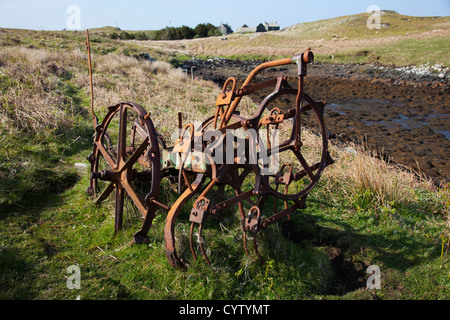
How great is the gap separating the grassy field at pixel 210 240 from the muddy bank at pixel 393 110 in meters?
3.51

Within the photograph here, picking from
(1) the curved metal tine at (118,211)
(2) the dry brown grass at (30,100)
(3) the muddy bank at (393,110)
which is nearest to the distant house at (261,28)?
(3) the muddy bank at (393,110)

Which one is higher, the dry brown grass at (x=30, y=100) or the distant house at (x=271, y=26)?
the distant house at (x=271, y=26)

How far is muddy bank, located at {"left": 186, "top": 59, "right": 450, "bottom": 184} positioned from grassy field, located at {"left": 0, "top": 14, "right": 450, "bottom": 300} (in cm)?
351

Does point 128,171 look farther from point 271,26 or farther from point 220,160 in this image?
point 271,26

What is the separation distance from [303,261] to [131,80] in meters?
Answer: 10.9

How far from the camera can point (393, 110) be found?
15625 mm

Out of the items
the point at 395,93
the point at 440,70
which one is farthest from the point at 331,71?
the point at 395,93

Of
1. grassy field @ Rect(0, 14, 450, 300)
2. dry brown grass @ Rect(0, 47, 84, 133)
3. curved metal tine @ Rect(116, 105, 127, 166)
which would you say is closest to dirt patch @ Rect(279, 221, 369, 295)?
grassy field @ Rect(0, 14, 450, 300)

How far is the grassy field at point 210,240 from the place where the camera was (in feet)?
11.1

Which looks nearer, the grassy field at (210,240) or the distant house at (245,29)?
the grassy field at (210,240)

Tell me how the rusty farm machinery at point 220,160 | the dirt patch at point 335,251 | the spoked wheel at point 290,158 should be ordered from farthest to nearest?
1. the dirt patch at point 335,251
2. the spoked wheel at point 290,158
3. the rusty farm machinery at point 220,160

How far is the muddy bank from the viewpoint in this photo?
405 inches

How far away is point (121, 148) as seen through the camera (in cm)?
407

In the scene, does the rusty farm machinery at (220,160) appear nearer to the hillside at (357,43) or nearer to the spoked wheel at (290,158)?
the spoked wheel at (290,158)
